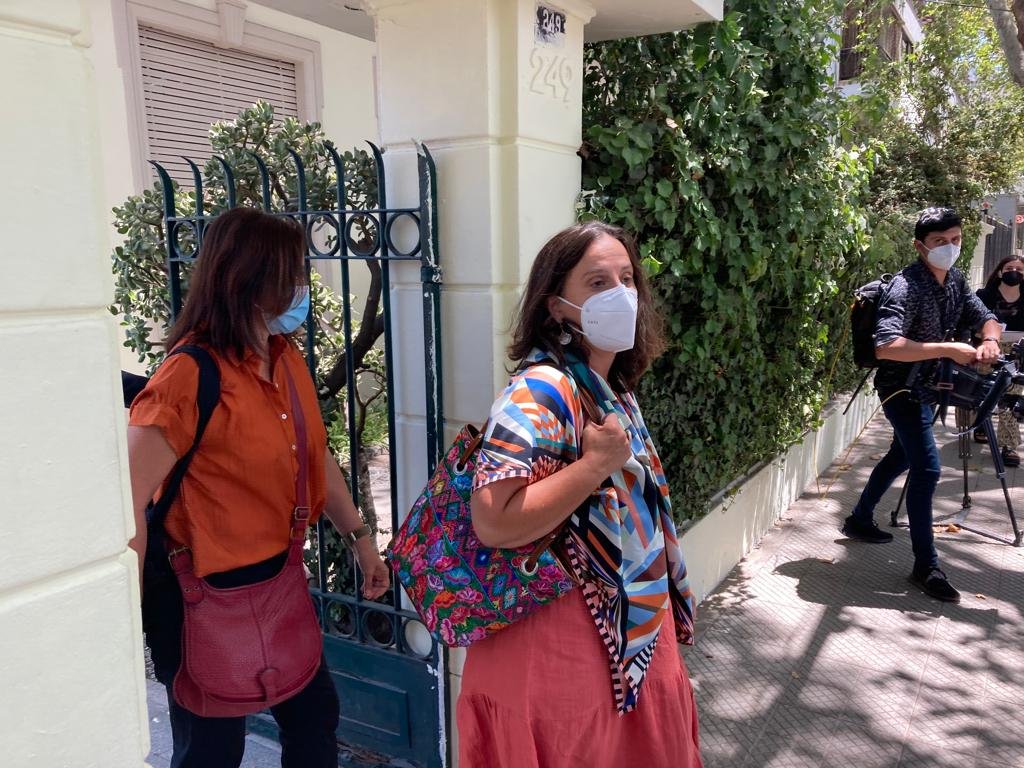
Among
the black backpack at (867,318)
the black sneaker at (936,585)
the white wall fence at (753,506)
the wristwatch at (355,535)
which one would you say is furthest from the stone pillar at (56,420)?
the black sneaker at (936,585)

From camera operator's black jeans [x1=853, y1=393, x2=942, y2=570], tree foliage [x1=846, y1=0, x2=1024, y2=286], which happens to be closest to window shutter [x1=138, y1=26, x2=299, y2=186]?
camera operator's black jeans [x1=853, y1=393, x2=942, y2=570]

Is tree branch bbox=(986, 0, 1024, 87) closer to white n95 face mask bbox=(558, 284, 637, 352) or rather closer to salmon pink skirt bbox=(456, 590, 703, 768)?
white n95 face mask bbox=(558, 284, 637, 352)

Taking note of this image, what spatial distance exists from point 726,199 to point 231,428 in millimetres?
2440

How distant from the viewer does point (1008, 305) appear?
643 cm

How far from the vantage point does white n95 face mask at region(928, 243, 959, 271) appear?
3.96 m

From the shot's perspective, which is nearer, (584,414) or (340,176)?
(584,414)

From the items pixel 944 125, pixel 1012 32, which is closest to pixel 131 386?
pixel 1012 32

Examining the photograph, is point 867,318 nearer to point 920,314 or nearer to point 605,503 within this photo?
point 920,314

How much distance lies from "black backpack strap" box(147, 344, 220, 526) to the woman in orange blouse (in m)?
0.01

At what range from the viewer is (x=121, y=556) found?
3.77 ft

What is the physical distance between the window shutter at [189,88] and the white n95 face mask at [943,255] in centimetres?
482

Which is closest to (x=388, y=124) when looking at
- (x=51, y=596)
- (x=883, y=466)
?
(x=51, y=596)

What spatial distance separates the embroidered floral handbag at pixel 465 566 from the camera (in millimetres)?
1706

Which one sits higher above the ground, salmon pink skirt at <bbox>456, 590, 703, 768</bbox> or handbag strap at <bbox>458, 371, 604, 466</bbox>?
handbag strap at <bbox>458, 371, 604, 466</bbox>
